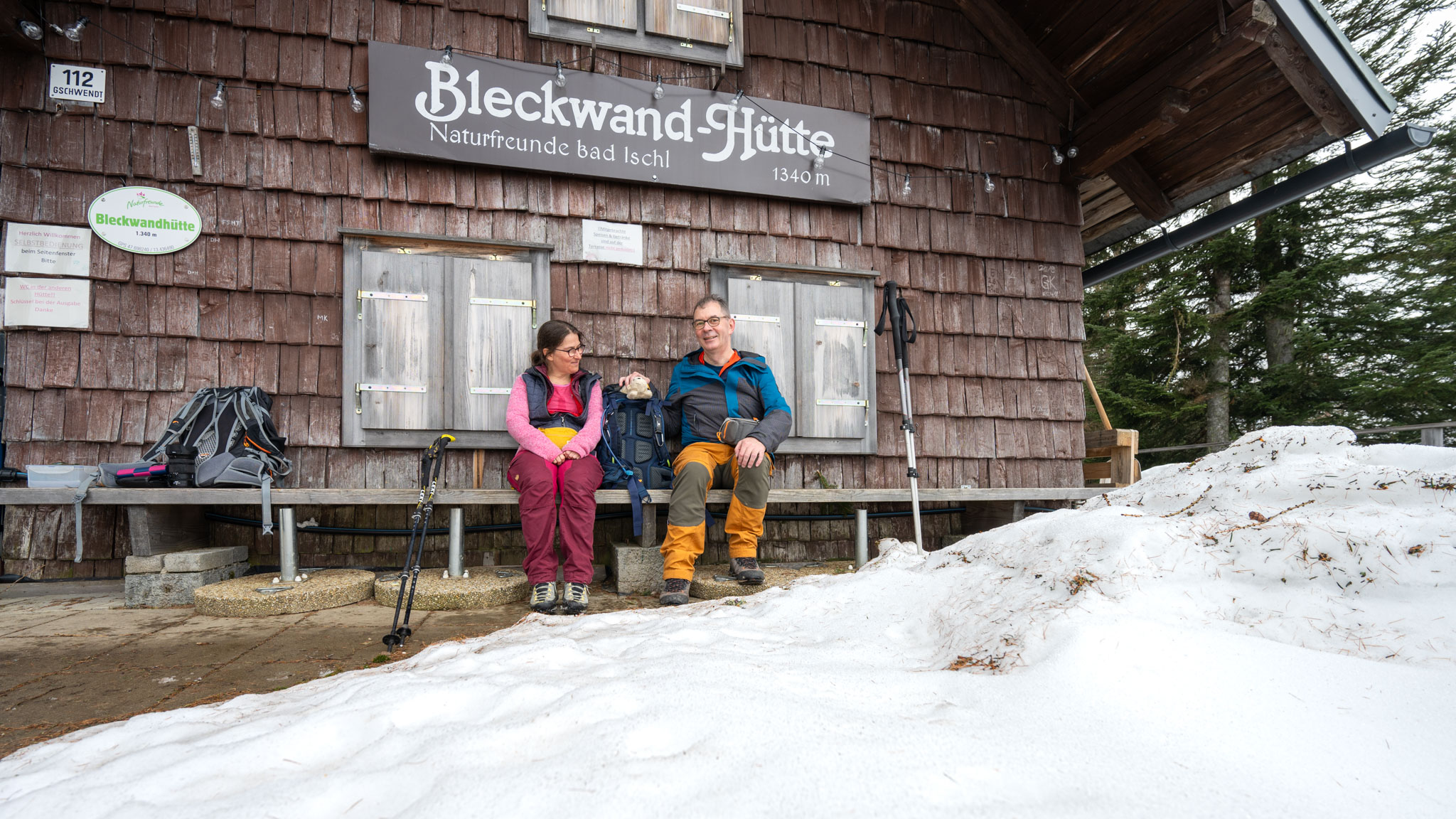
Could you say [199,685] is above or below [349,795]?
below

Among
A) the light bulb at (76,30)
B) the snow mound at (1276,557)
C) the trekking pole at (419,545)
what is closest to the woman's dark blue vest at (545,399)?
the trekking pole at (419,545)

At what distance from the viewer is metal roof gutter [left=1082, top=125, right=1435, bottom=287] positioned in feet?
11.9

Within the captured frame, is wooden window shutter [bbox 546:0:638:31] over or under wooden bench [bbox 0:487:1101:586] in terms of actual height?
over

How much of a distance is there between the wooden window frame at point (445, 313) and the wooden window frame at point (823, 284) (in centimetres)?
104

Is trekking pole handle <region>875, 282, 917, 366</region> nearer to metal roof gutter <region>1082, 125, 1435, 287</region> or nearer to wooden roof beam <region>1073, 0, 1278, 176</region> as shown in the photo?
wooden roof beam <region>1073, 0, 1278, 176</region>

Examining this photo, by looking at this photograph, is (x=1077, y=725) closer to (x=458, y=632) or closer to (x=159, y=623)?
(x=458, y=632)

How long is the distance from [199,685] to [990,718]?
2072mm

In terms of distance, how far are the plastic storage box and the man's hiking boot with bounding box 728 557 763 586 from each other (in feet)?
9.65

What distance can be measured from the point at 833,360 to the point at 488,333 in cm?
210

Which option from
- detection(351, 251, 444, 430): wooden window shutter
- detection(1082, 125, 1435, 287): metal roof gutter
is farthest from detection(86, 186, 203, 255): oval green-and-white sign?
detection(1082, 125, 1435, 287): metal roof gutter

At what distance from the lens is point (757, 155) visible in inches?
164

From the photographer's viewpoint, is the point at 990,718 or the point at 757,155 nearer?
the point at 990,718

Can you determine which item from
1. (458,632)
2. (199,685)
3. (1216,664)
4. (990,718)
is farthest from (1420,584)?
(199,685)

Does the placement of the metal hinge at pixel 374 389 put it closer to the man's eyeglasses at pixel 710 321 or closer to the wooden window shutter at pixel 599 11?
the man's eyeglasses at pixel 710 321
